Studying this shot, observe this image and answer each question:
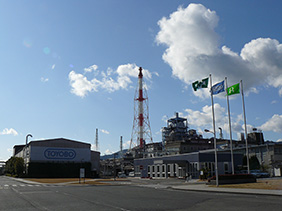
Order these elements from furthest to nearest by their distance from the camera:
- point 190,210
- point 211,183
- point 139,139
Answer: point 139,139, point 211,183, point 190,210

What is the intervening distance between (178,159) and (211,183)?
104 feet

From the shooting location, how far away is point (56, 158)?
85.6m

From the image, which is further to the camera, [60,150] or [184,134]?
[184,134]

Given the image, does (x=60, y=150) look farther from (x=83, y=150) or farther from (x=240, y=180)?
(x=240, y=180)

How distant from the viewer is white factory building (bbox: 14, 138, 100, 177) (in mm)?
82312

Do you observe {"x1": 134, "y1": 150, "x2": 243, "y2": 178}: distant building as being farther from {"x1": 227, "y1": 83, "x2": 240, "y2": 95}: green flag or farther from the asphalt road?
the asphalt road

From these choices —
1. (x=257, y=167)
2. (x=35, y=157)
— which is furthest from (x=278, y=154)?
(x=35, y=157)

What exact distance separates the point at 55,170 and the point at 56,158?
142 inches

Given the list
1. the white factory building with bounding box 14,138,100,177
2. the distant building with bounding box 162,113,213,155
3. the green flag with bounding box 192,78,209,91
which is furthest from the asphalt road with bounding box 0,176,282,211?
the distant building with bounding box 162,113,213,155

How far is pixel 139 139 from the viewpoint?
403 feet

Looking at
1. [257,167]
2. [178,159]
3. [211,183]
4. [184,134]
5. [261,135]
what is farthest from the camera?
[184,134]

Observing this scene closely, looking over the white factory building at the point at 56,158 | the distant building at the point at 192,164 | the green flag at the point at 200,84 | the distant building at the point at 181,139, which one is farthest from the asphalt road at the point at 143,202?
the distant building at the point at 181,139

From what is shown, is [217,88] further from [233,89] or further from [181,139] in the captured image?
[181,139]

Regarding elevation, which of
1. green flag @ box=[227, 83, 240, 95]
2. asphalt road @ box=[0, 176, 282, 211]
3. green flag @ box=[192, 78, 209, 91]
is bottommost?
asphalt road @ box=[0, 176, 282, 211]
